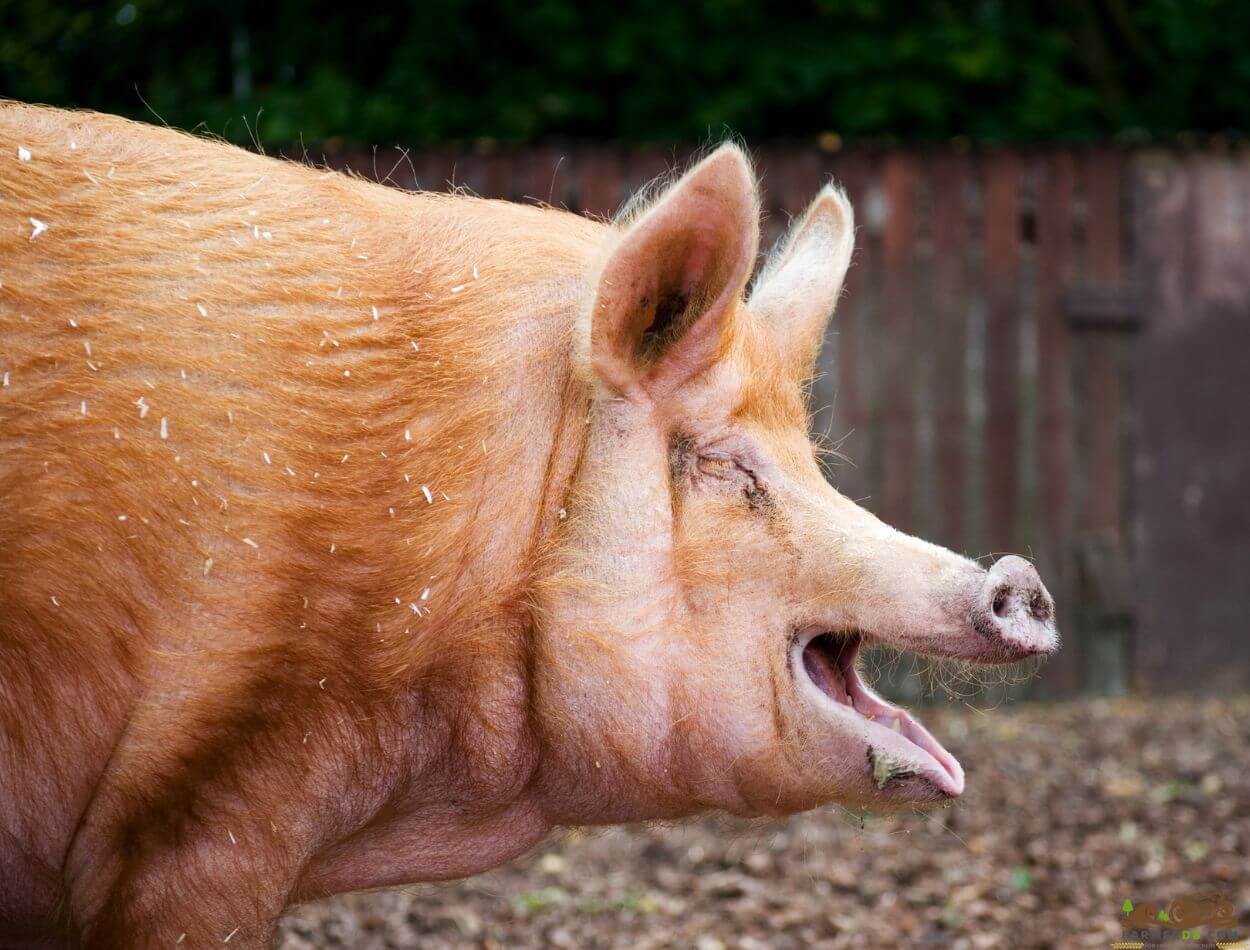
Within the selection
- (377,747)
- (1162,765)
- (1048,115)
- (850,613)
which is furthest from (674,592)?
(1048,115)

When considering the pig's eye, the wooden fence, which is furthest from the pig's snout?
the wooden fence

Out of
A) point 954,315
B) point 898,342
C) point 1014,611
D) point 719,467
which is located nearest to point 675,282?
point 719,467

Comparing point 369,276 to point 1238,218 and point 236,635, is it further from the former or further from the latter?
point 1238,218

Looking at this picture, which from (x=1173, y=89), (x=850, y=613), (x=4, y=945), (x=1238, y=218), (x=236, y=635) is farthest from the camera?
(x=1173, y=89)

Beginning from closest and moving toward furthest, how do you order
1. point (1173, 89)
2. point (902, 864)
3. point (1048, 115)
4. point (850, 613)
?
1. point (850, 613)
2. point (902, 864)
3. point (1048, 115)
4. point (1173, 89)

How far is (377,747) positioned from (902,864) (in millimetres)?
3397

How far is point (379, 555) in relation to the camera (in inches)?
117

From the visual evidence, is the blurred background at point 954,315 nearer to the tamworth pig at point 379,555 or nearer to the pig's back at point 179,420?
the tamworth pig at point 379,555

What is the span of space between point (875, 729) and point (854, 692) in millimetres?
166

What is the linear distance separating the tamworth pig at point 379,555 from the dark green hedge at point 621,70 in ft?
29.1

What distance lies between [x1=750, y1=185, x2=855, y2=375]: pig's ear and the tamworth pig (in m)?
0.26

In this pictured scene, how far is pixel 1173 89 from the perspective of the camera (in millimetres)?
13430
